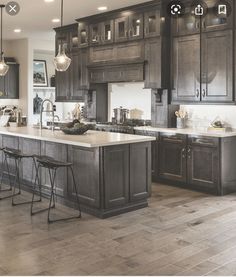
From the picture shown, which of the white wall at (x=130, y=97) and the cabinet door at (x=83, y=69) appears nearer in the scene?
the white wall at (x=130, y=97)

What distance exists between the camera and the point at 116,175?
4.75m

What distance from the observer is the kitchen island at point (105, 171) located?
4625 mm

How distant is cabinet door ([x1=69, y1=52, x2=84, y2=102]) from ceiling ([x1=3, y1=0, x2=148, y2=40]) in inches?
30.7

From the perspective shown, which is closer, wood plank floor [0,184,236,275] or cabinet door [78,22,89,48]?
wood plank floor [0,184,236,275]

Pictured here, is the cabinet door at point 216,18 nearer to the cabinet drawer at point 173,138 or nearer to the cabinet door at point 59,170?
the cabinet drawer at point 173,138

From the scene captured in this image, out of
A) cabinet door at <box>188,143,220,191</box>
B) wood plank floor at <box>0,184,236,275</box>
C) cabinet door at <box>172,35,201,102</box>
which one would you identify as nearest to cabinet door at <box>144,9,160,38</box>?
cabinet door at <box>172,35,201,102</box>

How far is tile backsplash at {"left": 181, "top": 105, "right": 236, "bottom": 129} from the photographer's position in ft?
20.8

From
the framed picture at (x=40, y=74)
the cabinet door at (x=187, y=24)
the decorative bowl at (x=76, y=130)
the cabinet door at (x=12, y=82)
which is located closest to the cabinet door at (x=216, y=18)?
the cabinet door at (x=187, y=24)

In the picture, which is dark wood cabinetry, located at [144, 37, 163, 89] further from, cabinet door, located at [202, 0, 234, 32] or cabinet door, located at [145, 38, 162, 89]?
cabinet door, located at [202, 0, 234, 32]

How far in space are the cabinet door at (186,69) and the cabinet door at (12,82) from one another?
5.47 metres

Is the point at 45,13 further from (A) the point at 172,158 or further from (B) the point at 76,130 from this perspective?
(A) the point at 172,158

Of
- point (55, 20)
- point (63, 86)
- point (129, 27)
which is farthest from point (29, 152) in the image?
point (63, 86)

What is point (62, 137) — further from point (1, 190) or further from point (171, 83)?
point (171, 83)

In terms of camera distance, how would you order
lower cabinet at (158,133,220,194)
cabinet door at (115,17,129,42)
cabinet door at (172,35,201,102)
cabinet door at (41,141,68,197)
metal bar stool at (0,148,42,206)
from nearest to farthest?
cabinet door at (41,141,68,197) < metal bar stool at (0,148,42,206) < lower cabinet at (158,133,220,194) < cabinet door at (172,35,201,102) < cabinet door at (115,17,129,42)
